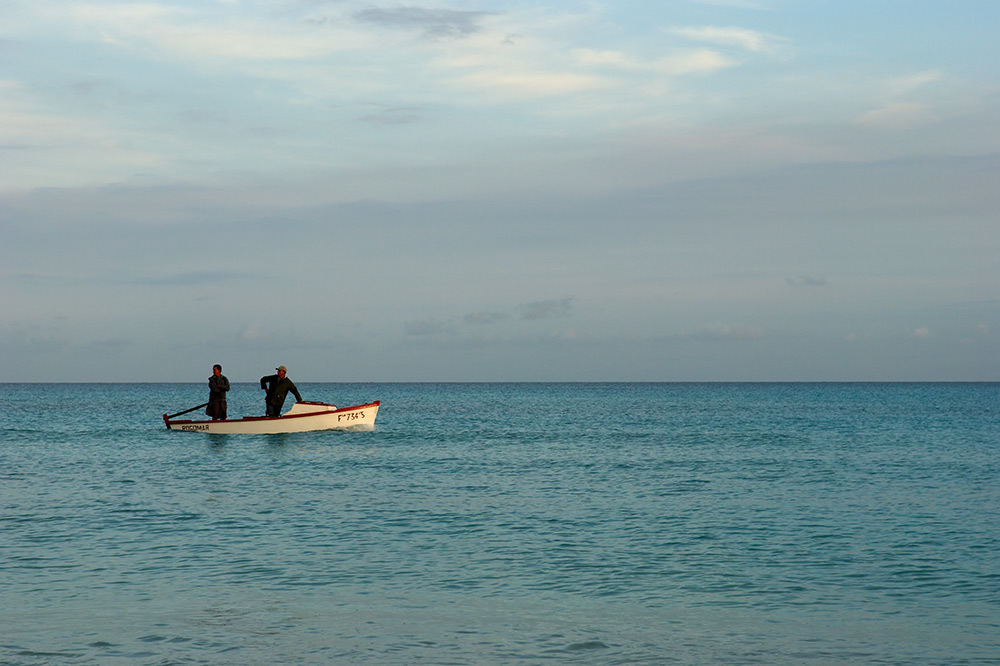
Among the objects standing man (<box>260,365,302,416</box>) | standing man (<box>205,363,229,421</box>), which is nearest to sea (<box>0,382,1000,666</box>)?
standing man (<box>260,365,302,416</box>)

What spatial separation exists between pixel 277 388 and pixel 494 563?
26613 millimetres

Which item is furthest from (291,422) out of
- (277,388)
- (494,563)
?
(494,563)

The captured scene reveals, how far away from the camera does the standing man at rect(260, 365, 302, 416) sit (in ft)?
130

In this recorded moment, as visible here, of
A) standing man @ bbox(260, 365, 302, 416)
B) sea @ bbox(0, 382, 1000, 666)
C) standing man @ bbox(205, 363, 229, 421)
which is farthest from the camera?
standing man @ bbox(205, 363, 229, 421)

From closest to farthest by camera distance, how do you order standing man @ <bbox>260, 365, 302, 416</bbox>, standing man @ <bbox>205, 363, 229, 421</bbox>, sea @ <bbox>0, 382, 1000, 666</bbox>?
sea @ <bbox>0, 382, 1000, 666</bbox> → standing man @ <bbox>260, 365, 302, 416</bbox> → standing man @ <bbox>205, 363, 229, 421</bbox>

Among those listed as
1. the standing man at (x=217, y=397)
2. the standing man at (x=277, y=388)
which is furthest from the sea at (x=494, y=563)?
the standing man at (x=217, y=397)

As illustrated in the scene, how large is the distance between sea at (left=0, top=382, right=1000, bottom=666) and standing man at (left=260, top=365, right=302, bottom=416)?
7.46 m

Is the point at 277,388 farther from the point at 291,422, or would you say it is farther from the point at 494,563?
the point at 494,563

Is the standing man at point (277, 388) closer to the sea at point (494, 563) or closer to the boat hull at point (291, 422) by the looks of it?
the boat hull at point (291, 422)

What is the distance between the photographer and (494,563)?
15.2 meters

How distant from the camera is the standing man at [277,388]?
3969cm

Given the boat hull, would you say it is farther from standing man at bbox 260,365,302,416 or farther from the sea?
the sea

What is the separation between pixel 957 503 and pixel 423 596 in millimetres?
14789

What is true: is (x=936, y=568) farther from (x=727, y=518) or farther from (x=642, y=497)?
(x=642, y=497)
